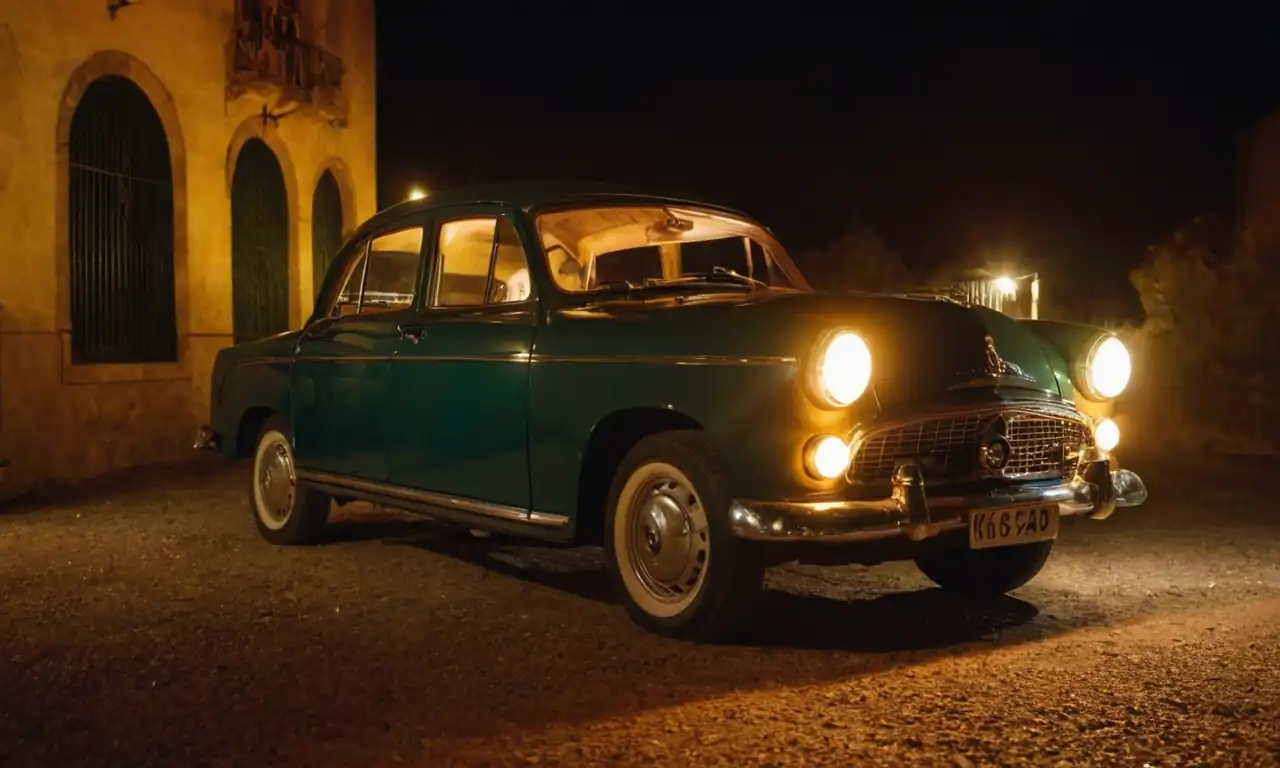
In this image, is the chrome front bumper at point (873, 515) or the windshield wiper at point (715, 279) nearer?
the chrome front bumper at point (873, 515)

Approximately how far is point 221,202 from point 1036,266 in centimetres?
1442

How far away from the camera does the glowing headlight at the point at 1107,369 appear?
5.23 metres

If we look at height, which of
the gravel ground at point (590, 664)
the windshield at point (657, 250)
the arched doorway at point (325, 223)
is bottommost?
the gravel ground at point (590, 664)

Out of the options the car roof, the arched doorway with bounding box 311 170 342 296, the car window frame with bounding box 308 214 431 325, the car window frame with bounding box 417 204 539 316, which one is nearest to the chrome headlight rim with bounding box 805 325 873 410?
the car window frame with bounding box 417 204 539 316

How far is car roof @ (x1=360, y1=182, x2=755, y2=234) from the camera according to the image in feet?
19.3

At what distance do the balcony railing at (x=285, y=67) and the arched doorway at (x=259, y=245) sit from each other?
0.79 metres

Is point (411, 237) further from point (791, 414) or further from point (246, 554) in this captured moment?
point (791, 414)

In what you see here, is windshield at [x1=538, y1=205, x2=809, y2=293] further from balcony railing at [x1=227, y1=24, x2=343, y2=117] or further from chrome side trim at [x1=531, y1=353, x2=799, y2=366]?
balcony railing at [x1=227, y1=24, x2=343, y2=117]

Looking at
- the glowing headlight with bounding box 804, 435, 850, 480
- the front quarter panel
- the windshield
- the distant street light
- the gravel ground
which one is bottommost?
the gravel ground

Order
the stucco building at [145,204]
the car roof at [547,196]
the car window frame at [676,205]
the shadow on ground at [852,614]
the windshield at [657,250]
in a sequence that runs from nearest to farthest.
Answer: the shadow on ground at [852,614] < the car window frame at [676,205] < the windshield at [657,250] < the car roof at [547,196] < the stucco building at [145,204]

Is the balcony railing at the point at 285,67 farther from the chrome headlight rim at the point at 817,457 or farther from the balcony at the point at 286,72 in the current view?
the chrome headlight rim at the point at 817,457

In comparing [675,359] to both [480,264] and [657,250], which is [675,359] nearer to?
[480,264]

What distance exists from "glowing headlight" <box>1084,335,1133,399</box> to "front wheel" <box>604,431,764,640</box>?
67.6 inches

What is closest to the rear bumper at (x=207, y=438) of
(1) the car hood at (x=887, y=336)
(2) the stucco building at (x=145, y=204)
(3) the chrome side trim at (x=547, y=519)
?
(2) the stucco building at (x=145, y=204)
